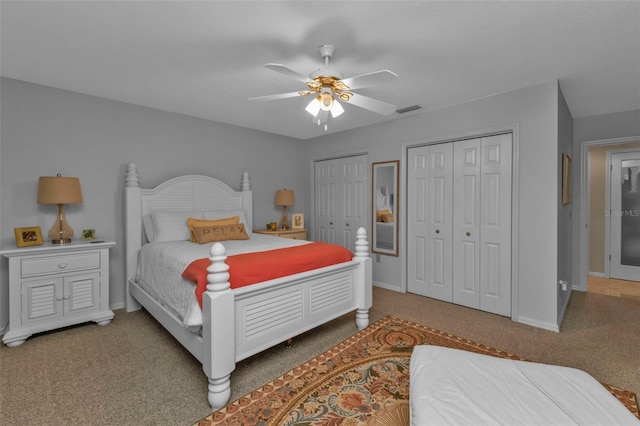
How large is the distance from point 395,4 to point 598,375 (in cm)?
288

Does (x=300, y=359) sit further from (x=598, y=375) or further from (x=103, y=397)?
(x=598, y=375)

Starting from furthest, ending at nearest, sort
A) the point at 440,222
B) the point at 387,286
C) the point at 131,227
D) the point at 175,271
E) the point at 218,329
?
1. the point at 387,286
2. the point at 440,222
3. the point at 131,227
4. the point at 175,271
5. the point at 218,329

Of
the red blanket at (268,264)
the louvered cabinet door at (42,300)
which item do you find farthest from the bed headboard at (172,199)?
the red blanket at (268,264)

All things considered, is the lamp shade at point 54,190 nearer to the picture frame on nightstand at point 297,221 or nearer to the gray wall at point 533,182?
the picture frame on nightstand at point 297,221

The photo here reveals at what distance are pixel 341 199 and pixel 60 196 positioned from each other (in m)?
3.45

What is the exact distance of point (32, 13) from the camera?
5.94 ft

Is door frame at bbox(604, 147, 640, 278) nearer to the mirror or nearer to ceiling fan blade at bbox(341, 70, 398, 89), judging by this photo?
the mirror

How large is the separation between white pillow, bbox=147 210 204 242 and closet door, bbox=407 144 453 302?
286 cm

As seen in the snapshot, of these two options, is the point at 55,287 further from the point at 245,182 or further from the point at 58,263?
the point at 245,182

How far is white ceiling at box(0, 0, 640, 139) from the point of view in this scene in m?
1.77

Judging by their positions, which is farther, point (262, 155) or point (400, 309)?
point (262, 155)

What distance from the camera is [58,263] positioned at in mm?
2721

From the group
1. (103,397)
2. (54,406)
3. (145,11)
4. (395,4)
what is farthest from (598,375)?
(145,11)

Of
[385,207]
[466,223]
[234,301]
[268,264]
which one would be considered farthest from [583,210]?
[234,301]
